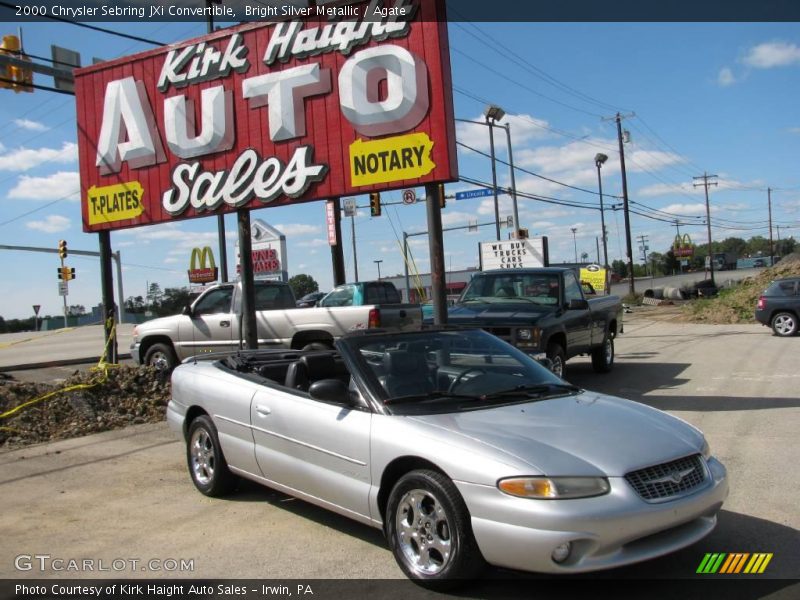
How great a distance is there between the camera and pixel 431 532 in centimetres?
390

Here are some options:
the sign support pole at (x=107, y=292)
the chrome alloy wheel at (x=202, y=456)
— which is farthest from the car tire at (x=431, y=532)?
the sign support pole at (x=107, y=292)

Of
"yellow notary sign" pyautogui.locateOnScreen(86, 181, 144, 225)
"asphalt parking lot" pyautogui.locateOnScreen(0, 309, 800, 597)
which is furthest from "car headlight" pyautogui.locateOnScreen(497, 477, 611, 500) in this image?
"yellow notary sign" pyautogui.locateOnScreen(86, 181, 144, 225)

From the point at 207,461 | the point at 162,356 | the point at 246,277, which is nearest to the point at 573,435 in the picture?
the point at 207,461

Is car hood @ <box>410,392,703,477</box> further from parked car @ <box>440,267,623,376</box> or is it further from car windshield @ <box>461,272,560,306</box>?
car windshield @ <box>461,272,560,306</box>

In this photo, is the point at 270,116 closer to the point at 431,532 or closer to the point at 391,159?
the point at 391,159

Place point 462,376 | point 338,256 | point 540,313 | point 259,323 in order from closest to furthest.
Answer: point 462,376, point 540,313, point 259,323, point 338,256

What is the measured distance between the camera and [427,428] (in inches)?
162

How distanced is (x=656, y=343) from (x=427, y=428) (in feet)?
55.5

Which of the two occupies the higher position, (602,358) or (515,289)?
(515,289)

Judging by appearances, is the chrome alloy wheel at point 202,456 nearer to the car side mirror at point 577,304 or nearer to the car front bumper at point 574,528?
the car front bumper at point 574,528

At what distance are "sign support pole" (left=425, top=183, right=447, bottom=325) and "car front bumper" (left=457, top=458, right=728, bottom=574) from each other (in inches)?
235

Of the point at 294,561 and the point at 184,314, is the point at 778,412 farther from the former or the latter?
the point at 184,314

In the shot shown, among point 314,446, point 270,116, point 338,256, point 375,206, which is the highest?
point 375,206

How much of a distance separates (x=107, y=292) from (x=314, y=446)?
987 centimetres
